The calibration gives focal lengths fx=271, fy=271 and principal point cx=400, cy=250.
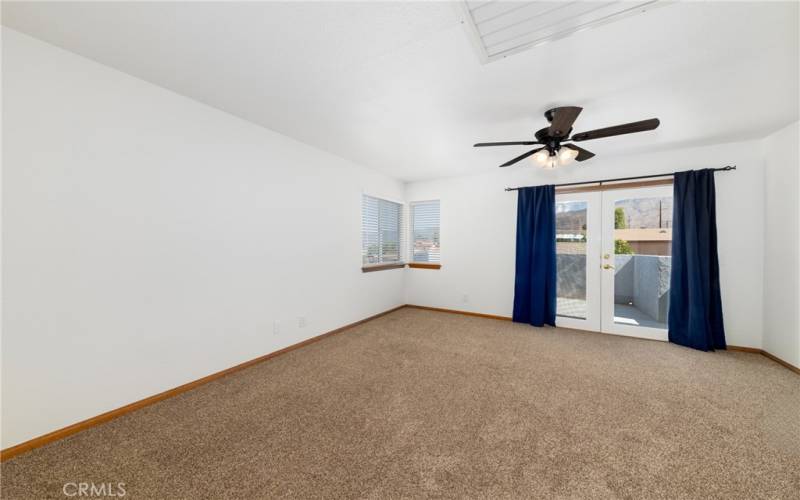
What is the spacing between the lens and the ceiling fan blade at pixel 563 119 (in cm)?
195

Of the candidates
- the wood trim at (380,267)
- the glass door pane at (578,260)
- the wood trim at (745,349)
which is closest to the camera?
the wood trim at (745,349)

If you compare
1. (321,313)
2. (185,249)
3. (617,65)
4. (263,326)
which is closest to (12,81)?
(185,249)

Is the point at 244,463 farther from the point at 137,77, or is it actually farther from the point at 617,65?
the point at 617,65

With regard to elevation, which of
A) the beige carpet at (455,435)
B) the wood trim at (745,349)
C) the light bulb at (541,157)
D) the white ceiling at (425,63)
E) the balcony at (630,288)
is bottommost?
the beige carpet at (455,435)

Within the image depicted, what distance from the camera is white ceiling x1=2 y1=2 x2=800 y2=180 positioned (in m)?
1.45

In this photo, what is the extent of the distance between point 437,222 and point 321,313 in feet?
8.72

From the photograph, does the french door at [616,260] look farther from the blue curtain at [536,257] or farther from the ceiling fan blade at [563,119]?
the ceiling fan blade at [563,119]

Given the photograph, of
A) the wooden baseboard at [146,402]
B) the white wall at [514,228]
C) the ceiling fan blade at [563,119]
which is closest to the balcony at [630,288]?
the white wall at [514,228]

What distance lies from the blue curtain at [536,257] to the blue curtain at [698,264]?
4.45 feet

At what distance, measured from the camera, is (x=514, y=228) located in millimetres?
4309

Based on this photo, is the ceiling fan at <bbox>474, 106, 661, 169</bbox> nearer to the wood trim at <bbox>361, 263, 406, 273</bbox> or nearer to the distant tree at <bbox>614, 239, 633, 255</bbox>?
the distant tree at <bbox>614, 239, 633, 255</bbox>

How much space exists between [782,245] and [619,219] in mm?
1365

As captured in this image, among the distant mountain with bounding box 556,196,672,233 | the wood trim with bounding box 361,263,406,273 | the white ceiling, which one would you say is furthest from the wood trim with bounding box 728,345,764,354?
the wood trim with bounding box 361,263,406,273

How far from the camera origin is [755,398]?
2176mm
